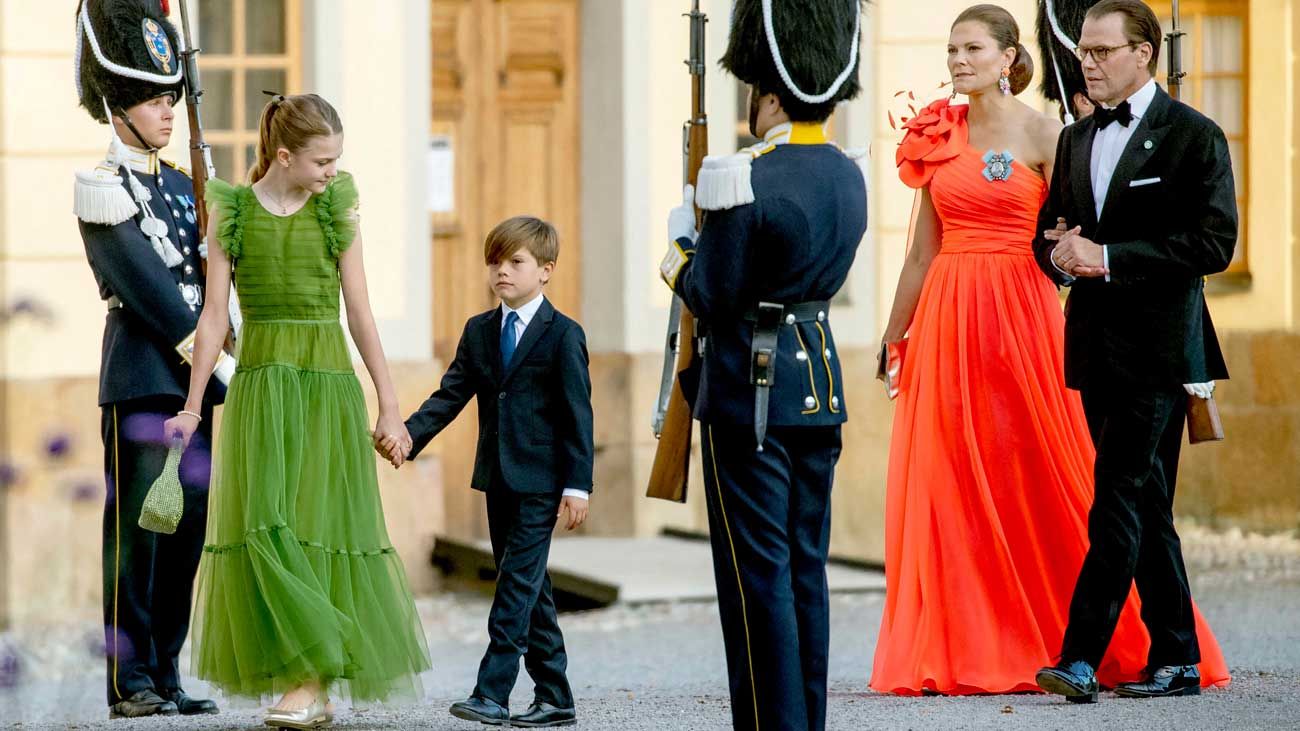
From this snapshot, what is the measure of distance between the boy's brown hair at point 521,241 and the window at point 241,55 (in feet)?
16.4

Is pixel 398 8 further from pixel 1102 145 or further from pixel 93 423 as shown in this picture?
pixel 1102 145

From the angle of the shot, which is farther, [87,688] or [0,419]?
[0,419]

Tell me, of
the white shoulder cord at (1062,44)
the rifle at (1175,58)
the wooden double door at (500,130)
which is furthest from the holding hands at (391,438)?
the wooden double door at (500,130)

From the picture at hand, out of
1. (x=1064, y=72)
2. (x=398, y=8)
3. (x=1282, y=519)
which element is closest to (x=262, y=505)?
(x=1064, y=72)

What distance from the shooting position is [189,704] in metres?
5.63

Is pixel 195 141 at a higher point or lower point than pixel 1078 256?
higher

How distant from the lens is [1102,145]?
18.0ft

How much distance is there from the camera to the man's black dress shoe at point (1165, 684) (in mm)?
5586

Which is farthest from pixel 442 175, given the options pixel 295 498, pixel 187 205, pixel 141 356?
pixel 295 498

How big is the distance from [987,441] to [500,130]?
216 inches

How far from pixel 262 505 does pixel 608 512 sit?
223 inches

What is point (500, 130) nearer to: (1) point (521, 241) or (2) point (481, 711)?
(1) point (521, 241)

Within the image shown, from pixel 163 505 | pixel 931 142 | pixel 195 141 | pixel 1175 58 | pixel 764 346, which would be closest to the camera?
pixel 764 346

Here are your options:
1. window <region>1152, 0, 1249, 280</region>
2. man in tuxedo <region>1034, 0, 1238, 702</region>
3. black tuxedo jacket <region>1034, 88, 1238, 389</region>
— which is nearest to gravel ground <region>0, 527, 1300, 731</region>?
man in tuxedo <region>1034, 0, 1238, 702</region>
